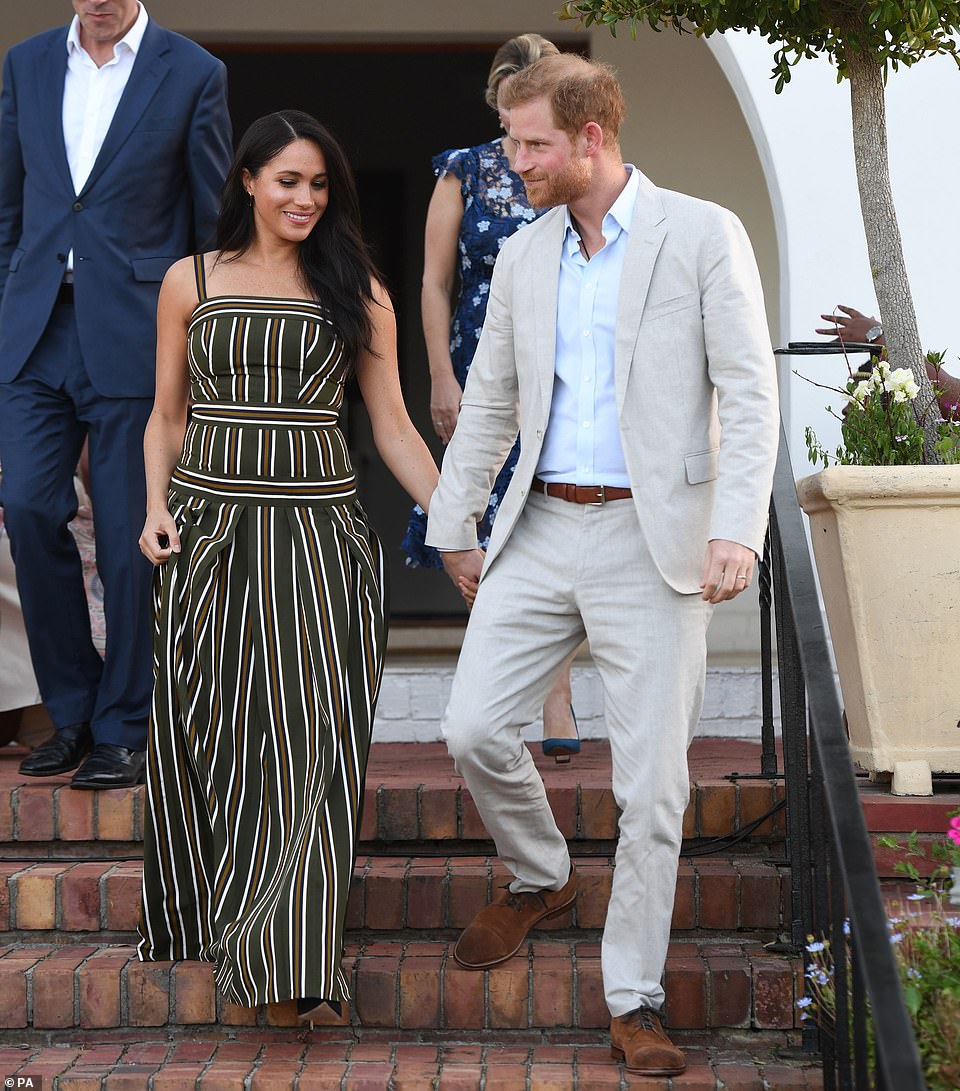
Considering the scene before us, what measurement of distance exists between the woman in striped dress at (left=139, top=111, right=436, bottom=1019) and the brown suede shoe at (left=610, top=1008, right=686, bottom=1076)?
564 mm

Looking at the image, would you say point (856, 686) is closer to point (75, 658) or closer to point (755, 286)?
point (755, 286)

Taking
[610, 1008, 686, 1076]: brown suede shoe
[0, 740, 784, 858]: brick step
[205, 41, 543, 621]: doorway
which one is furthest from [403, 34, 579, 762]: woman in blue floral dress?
[205, 41, 543, 621]: doorway

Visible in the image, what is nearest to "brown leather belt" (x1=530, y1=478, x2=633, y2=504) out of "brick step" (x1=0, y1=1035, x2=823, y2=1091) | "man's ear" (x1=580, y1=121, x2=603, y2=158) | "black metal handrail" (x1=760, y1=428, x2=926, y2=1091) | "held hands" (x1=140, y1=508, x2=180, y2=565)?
"black metal handrail" (x1=760, y1=428, x2=926, y2=1091)

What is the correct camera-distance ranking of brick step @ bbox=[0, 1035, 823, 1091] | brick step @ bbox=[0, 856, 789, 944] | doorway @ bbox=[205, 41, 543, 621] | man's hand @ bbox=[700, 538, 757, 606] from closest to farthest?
man's hand @ bbox=[700, 538, 757, 606] < brick step @ bbox=[0, 1035, 823, 1091] < brick step @ bbox=[0, 856, 789, 944] < doorway @ bbox=[205, 41, 543, 621]

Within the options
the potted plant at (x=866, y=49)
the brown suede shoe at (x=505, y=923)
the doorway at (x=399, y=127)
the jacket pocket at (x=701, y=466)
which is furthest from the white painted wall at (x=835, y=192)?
the doorway at (x=399, y=127)

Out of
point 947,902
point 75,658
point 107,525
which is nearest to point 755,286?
point 947,902

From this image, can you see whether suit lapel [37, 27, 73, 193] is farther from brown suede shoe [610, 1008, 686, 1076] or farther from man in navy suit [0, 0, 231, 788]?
brown suede shoe [610, 1008, 686, 1076]

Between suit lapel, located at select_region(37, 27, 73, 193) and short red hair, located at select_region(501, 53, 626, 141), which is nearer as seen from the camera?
short red hair, located at select_region(501, 53, 626, 141)

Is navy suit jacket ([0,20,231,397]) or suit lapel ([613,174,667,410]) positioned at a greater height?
navy suit jacket ([0,20,231,397])

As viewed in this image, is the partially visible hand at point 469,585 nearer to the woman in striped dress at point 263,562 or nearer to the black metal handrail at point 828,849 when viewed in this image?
the woman in striped dress at point 263,562

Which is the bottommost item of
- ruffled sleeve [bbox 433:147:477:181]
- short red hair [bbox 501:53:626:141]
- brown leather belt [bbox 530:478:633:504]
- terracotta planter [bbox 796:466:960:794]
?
terracotta planter [bbox 796:466:960:794]

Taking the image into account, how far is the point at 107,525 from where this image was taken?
3.72m

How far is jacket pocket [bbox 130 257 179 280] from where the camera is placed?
3721 mm

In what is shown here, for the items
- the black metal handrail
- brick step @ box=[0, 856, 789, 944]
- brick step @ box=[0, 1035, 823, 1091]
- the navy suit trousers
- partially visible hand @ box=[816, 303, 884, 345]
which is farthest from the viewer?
partially visible hand @ box=[816, 303, 884, 345]
